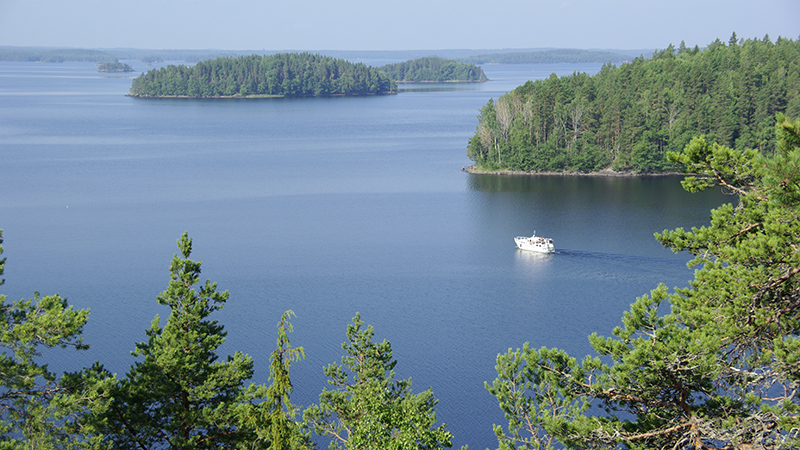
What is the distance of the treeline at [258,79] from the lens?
174 meters

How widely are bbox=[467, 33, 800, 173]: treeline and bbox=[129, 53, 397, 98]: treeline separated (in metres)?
109

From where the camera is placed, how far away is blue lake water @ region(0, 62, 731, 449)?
103 feet

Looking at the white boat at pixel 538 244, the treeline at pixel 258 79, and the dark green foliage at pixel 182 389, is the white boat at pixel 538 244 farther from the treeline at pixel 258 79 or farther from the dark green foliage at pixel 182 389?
the treeline at pixel 258 79

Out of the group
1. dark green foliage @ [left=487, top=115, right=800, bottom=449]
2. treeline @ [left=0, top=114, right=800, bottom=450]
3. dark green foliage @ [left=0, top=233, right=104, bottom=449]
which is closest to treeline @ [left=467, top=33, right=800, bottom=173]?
treeline @ [left=0, top=114, right=800, bottom=450]

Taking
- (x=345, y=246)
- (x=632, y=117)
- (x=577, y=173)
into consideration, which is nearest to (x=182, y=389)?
(x=345, y=246)

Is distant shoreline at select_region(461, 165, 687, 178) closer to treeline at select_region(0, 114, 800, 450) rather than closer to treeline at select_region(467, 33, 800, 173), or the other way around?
treeline at select_region(467, 33, 800, 173)

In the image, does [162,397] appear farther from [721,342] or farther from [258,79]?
[258,79]

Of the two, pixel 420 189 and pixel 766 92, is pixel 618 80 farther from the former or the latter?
pixel 420 189

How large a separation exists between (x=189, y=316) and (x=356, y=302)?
840 inches

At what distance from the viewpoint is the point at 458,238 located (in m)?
49.2

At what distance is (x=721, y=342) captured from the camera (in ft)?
33.6

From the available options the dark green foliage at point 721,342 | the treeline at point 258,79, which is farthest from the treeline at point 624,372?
the treeline at point 258,79

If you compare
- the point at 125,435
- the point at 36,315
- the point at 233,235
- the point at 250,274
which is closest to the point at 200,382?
the point at 125,435

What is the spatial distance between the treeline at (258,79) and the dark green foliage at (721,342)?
172 metres
